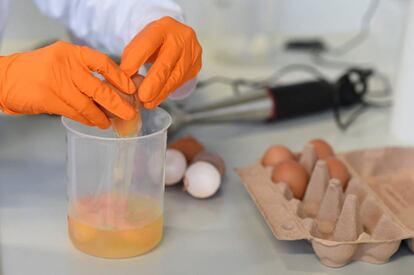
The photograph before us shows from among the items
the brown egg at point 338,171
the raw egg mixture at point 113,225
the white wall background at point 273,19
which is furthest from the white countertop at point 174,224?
the white wall background at point 273,19

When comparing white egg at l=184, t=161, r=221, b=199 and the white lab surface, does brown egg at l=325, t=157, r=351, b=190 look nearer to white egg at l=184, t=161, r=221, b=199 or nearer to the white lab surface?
white egg at l=184, t=161, r=221, b=199

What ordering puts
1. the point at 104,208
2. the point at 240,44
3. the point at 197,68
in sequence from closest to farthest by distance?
the point at 104,208 → the point at 197,68 → the point at 240,44

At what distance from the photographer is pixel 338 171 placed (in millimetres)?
1081

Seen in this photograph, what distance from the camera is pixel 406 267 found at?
3.15 feet

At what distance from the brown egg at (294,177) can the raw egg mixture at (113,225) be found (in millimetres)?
224

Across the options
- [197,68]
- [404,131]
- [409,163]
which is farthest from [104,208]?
[404,131]

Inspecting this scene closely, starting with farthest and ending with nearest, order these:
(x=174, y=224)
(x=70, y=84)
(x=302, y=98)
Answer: (x=302, y=98) < (x=174, y=224) < (x=70, y=84)

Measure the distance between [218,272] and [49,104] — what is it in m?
0.32

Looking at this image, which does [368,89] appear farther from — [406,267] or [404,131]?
[406,267]

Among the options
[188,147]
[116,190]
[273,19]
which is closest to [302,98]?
[188,147]

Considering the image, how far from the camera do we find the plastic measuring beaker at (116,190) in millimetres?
915

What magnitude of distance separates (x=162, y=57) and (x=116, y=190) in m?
0.20

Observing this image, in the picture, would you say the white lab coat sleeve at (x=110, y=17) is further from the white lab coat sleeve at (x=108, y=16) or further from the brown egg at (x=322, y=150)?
the brown egg at (x=322, y=150)

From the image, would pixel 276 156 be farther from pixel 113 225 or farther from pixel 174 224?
pixel 113 225
